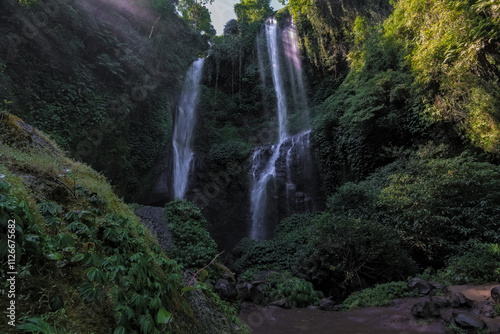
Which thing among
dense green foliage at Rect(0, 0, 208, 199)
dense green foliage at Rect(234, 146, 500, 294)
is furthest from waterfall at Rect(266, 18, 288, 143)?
dense green foliage at Rect(234, 146, 500, 294)

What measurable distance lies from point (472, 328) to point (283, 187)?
45.1ft

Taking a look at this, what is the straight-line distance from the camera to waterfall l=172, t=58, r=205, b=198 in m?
18.4

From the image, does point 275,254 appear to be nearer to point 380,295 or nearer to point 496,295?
point 380,295

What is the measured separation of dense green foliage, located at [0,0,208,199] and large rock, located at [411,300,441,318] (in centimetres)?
1241

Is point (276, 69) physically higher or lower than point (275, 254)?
higher

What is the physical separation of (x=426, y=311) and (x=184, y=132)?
18854mm

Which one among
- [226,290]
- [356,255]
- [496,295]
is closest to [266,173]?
[356,255]

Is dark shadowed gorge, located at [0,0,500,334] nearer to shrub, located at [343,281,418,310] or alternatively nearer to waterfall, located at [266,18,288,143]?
shrub, located at [343,281,418,310]

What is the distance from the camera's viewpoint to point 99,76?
1234 centimetres

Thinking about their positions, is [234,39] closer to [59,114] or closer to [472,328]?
[59,114]

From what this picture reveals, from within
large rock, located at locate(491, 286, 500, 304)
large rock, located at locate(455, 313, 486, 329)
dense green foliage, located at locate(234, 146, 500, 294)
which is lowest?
large rock, located at locate(455, 313, 486, 329)
